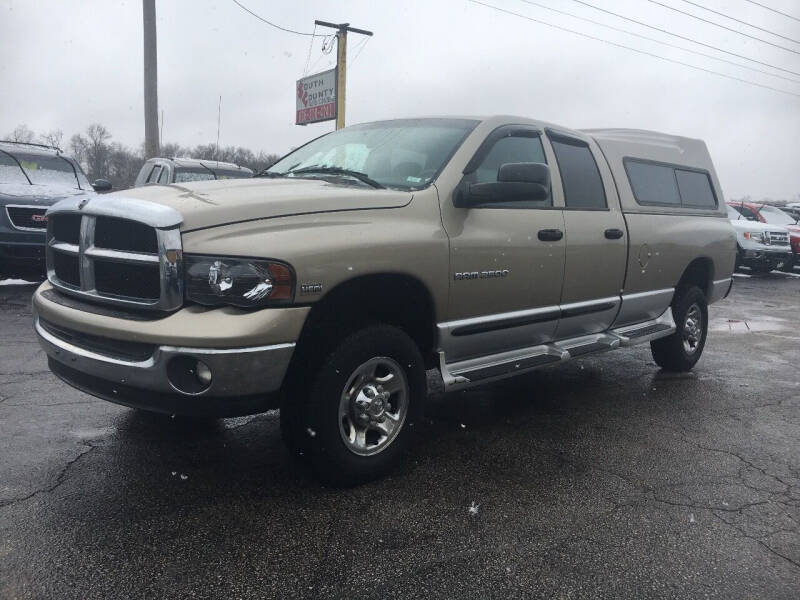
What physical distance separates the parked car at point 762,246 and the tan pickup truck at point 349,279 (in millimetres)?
12315

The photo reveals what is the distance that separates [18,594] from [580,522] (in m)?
2.20

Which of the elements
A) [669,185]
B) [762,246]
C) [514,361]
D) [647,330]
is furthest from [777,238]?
[514,361]

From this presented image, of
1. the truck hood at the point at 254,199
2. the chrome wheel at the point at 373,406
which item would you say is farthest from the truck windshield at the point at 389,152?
the chrome wheel at the point at 373,406

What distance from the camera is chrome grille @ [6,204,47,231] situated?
27.3 feet

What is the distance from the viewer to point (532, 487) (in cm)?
334

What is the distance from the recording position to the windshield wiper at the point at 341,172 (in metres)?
3.74

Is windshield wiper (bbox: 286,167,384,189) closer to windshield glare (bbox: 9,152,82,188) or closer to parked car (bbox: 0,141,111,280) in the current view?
parked car (bbox: 0,141,111,280)

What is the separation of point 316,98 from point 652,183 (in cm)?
1632

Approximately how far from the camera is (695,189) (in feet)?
20.2

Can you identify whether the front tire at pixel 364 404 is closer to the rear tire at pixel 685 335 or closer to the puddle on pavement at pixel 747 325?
the rear tire at pixel 685 335

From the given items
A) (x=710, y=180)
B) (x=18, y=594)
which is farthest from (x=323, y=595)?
(x=710, y=180)

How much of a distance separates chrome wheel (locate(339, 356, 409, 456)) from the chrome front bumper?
42 centimetres

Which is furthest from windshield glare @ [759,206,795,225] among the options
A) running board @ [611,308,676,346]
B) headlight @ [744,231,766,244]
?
running board @ [611,308,676,346]

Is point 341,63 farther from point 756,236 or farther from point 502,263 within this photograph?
point 502,263
